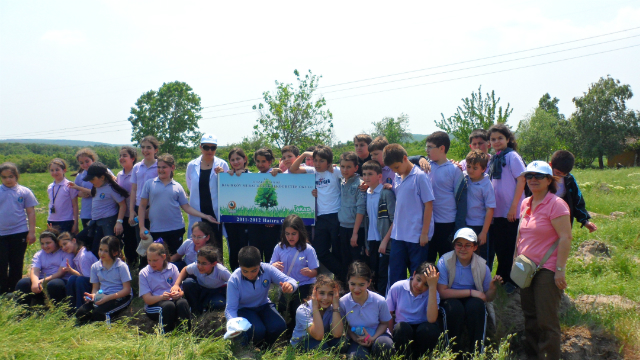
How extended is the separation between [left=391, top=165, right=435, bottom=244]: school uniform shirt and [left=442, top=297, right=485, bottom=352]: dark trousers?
876 millimetres

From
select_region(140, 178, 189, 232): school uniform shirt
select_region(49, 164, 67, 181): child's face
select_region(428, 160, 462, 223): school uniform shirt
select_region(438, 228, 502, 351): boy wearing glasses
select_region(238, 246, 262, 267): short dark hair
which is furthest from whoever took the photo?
select_region(49, 164, 67, 181): child's face

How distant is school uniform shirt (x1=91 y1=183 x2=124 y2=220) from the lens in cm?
704

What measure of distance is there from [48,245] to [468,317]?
19.6ft

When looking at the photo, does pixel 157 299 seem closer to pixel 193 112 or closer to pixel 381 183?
pixel 381 183

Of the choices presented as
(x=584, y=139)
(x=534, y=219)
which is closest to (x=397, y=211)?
(x=534, y=219)

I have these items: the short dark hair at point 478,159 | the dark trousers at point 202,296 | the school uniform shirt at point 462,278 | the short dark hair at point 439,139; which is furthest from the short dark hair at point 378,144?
the dark trousers at point 202,296

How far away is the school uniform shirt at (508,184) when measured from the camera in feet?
17.7

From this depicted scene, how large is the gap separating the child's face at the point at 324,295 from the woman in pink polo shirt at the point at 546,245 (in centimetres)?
210

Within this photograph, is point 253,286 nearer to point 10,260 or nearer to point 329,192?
point 329,192

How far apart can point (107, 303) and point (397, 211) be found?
13.2ft

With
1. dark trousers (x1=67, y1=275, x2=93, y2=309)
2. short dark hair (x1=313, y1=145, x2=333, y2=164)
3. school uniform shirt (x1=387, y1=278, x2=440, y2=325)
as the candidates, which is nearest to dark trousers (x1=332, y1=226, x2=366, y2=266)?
short dark hair (x1=313, y1=145, x2=333, y2=164)

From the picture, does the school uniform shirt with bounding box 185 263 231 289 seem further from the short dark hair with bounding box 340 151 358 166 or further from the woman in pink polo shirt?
the woman in pink polo shirt

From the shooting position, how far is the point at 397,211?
532 centimetres

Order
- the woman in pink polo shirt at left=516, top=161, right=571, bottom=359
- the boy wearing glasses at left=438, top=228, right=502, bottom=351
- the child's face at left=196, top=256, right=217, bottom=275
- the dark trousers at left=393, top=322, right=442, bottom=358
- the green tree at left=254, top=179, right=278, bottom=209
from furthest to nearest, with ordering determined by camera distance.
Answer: the green tree at left=254, top=179, right=278, bottom=209
the child's face at left=196, top=256, right=217, bottom=275
the boy wearing glasses at left=438, top=228, right=502, bottom=351
the dark trousers at left=393, top=322, right=442, bottom=358
the woman in pink polo shirt at left=516, top=161, right=571, bottom=359
